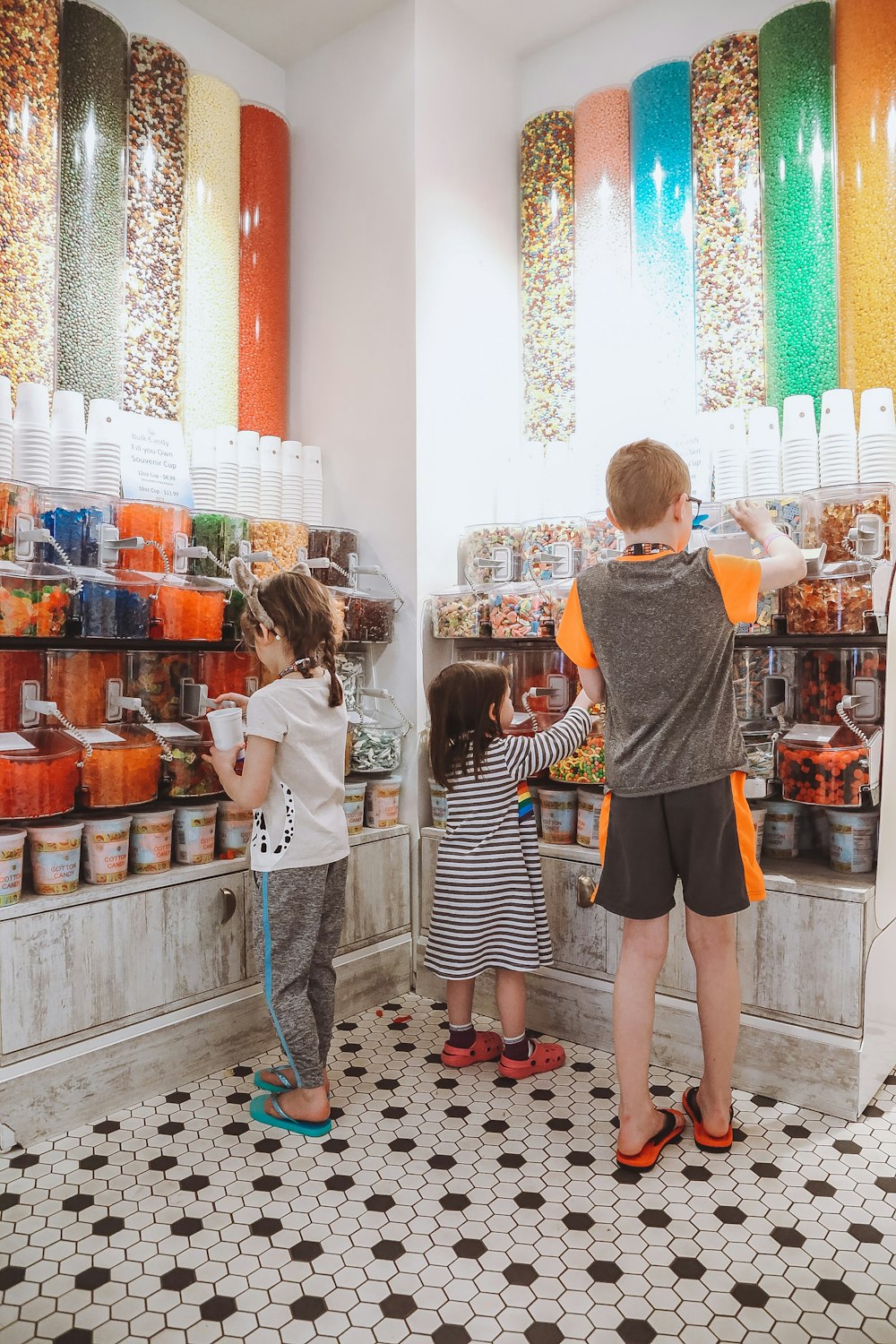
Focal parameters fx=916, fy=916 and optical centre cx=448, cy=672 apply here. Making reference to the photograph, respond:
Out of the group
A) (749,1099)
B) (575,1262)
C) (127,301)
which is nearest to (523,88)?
(127,301)

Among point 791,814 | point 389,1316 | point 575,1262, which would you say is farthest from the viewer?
point 791,814

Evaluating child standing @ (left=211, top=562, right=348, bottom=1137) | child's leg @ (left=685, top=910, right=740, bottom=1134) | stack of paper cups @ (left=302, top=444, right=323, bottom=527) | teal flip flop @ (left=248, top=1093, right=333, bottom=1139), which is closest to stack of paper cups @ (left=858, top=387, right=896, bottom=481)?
child's leg @ (left=685, top=910, right=740, bottom=1134)

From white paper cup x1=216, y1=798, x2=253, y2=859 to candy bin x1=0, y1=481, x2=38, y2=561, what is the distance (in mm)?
882

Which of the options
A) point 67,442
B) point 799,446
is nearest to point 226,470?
point 67,442

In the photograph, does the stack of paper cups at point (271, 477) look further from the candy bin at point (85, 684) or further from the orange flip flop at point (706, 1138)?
the orange flip flop at point (706, 1138)

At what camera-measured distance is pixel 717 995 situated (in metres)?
2.02

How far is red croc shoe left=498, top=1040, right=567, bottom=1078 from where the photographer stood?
2.45 m

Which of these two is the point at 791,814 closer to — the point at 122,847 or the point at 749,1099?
the point at 749,1099

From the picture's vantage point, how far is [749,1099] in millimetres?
2340

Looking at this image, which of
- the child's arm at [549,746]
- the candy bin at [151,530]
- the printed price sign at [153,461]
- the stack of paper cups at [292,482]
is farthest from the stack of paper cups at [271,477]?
the child's arm at [549,746]

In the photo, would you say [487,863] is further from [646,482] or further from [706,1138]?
[646,482]

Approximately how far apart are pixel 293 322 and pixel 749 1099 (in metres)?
3.02

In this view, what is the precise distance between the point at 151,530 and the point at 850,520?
73.7 inches

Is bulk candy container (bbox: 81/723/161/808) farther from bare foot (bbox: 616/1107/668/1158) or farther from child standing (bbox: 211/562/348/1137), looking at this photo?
bare foot (bbox: 616/1107/668/1158)
